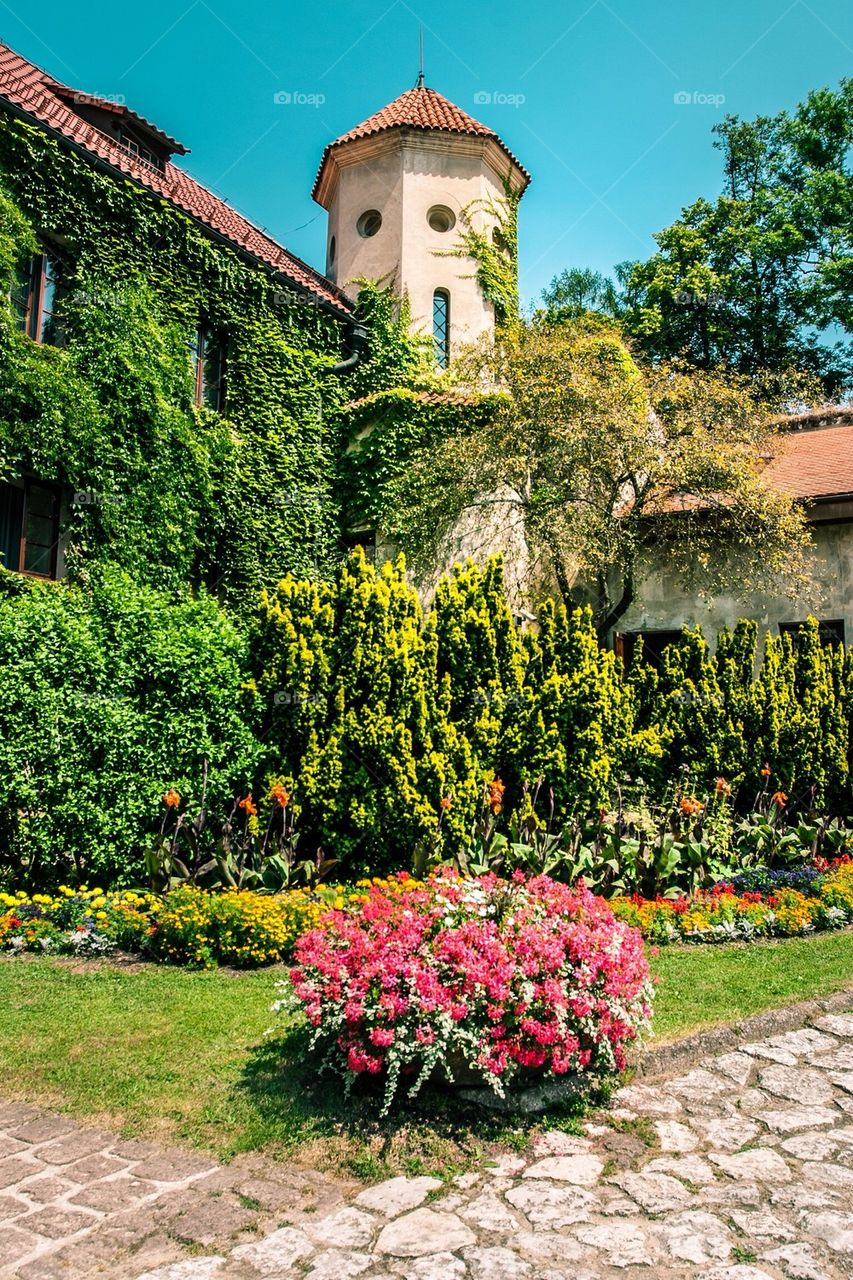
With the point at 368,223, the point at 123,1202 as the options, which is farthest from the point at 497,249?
the point at 123,1202

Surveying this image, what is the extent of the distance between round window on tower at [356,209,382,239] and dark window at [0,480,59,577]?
10709 millimetres

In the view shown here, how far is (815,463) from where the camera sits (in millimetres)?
18922

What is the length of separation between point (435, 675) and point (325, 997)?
5372 mm

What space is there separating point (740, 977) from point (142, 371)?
39.2 feet

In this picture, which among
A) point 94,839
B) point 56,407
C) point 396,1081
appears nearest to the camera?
point 396,1081

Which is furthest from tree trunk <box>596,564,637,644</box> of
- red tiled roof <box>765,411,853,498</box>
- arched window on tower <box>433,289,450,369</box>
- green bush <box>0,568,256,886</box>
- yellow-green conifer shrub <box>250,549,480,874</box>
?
green bush <box>0,568,256,886</box>

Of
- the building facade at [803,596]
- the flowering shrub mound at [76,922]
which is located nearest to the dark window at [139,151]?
the building facade at [803,596]

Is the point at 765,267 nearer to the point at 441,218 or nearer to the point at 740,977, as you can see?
the point at 441,218

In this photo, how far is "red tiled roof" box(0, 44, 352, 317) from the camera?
13961 millimetres

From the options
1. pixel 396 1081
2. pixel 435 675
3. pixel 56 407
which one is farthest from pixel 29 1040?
pixel 56 407

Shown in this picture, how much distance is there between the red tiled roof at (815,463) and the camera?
57.0 feet

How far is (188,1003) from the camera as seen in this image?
638 centimetres

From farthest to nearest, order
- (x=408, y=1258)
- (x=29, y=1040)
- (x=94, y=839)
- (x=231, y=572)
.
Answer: (x=231, y=572) → (x=94, y=839) → (x=29, y=1040) → (x=408, y=1258)

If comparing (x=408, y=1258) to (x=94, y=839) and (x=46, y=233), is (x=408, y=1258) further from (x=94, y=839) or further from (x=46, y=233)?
(x=46, y=233)
